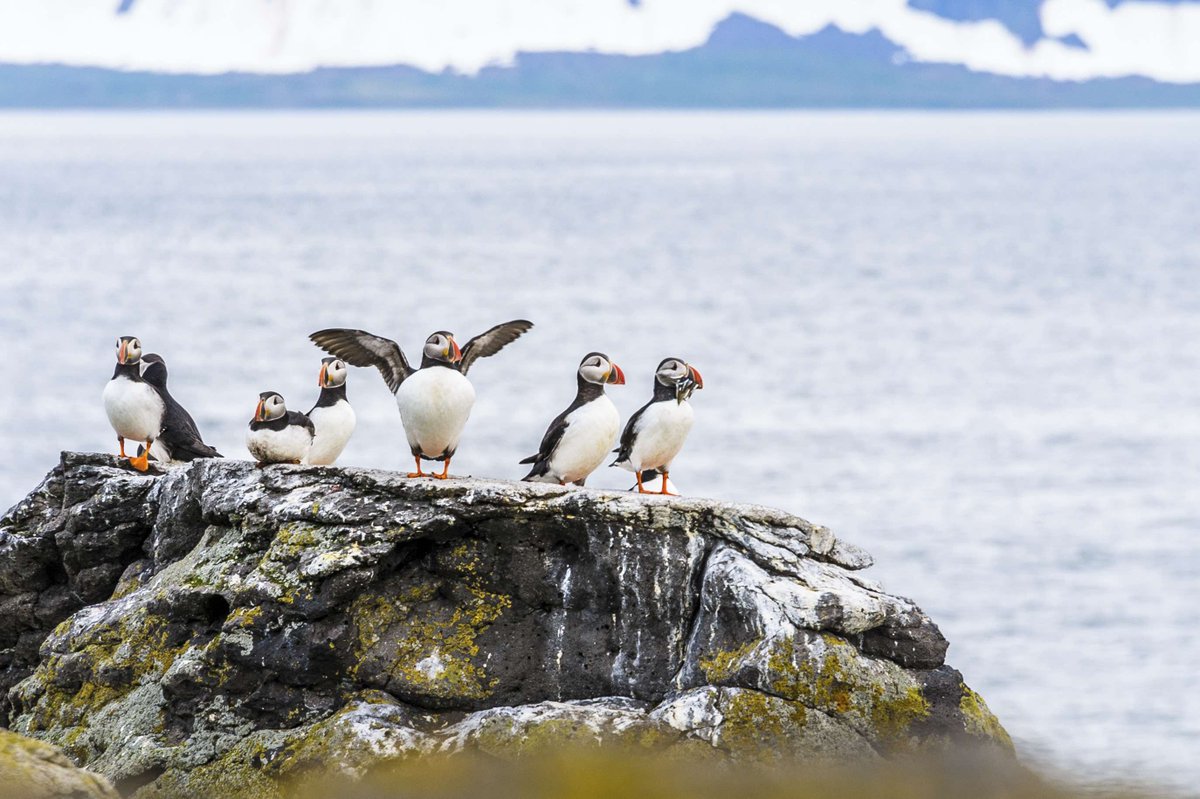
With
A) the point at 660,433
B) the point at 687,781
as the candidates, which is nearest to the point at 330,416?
the point at 660,433

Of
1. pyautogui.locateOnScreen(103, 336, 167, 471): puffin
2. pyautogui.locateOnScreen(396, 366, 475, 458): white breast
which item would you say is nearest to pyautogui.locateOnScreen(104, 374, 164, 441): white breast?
pyautogui.locateOnScreen(103, 336, 167, 471): puffin

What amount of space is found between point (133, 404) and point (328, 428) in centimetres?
174

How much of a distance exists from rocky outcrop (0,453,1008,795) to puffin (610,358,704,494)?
1.79m

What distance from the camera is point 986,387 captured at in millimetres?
63781

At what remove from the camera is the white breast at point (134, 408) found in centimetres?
1415

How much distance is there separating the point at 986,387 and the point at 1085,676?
29766 millimetres

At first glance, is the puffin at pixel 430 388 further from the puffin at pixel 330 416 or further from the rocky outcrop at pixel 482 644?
the rocky outcrop at pixel 482 644

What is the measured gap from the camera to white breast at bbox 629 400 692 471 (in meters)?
12.9

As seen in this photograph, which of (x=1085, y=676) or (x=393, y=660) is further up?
(x=393, y=660)

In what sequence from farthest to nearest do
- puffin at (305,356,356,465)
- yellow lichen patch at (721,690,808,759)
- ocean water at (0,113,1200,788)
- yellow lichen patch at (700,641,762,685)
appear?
ocean water at (0,113,1200,788) < puffin at (305,356,356,465) < yellow lichen patch at (700,641,762,685) < yellow lichen patch at (721,690,808,759)

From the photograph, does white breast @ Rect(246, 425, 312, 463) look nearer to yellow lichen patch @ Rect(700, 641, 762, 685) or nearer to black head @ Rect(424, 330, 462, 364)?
black head @ Rect(424, 330, 462, 364)

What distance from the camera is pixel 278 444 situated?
40.2 feet

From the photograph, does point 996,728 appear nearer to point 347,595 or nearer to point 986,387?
point 347,595

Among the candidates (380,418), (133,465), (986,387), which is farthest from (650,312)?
(133,465)
